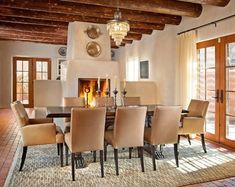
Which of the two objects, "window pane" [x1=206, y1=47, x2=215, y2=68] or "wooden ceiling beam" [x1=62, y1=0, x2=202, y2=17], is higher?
"wooden ceiling beam" [x1=62, y1=0, x2=202, y2=17]

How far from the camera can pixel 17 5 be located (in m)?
4.86

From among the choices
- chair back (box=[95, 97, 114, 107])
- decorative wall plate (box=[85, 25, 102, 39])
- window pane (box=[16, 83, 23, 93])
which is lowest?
chair back (box=[95, 97, 114, 107])

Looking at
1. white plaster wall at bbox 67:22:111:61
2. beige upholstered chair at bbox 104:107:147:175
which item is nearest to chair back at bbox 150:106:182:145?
beige upholstered chair at bbox 104:107:147:175

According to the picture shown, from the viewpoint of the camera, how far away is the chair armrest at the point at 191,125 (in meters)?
4.11

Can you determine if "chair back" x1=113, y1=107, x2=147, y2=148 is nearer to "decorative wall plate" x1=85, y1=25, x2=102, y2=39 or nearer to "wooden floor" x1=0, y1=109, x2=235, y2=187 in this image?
"wooden floor" x1=0, y1=109, x2=235, y2=187

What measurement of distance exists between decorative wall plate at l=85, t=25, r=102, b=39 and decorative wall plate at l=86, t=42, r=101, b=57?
17 centimetres

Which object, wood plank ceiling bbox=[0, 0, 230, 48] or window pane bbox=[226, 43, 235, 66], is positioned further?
wood plank ceiling bbox=[0, 0, 230, 48]

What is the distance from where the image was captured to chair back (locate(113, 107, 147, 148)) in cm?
316

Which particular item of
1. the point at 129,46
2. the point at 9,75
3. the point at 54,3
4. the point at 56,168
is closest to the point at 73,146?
the point at 56,168

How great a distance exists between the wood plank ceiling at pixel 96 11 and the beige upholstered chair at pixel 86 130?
2.41 meters

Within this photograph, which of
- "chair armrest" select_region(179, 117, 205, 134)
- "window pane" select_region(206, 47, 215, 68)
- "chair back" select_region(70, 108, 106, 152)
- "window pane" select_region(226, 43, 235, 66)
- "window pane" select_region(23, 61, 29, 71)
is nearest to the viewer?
"chair back" select_region(70, 108, 106, 152)

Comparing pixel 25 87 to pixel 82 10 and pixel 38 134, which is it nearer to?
pixel 82 10

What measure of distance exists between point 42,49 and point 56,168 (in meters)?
7.81

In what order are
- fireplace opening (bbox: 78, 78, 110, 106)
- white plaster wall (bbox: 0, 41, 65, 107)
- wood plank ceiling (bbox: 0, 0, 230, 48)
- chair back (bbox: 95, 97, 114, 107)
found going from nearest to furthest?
chair back (bbox: 95, 97, 114, 107)
wood plank ceiling (bbox: 0, 0, 230, 48)
fireplace opening (bbox: 78, 78, 110, 106)
white plaster wall (bbox: 0, 41, 65, 107)
